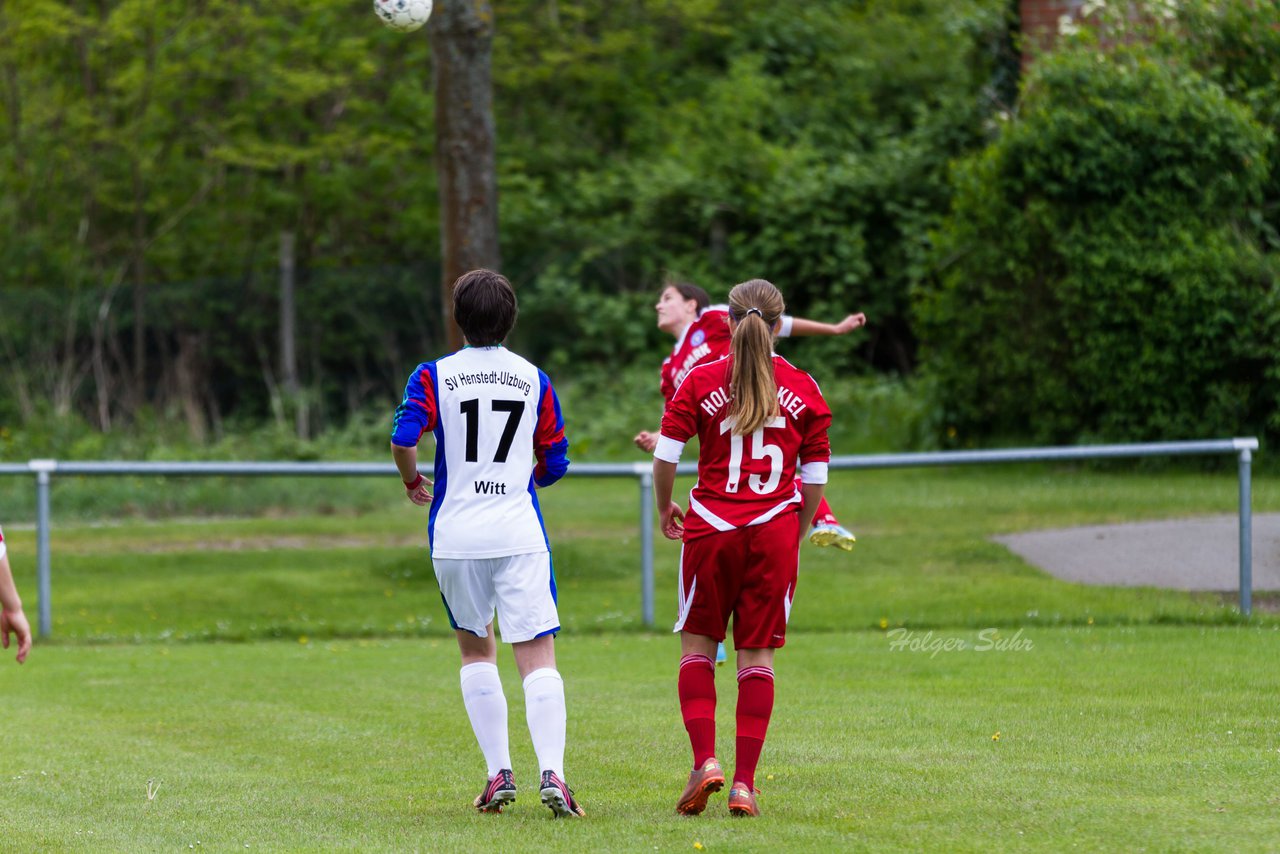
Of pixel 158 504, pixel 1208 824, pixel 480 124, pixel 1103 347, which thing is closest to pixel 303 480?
pixel 158 504

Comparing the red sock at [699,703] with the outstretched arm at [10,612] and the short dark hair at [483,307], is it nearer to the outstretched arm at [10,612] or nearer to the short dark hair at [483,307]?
the short dark hair at [483,307]

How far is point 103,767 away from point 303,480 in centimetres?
1138

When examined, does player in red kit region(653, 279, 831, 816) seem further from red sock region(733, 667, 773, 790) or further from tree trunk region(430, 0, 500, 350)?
tree trunk region(430, 0, 500, 350)

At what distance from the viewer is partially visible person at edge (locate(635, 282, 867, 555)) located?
8172 millimetres

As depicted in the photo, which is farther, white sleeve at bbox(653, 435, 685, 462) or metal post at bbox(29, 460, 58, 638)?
metal post at bbox(29, 460, 58, 638)

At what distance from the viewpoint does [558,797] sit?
17.9 ft

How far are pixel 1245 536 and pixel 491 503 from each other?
7003mm

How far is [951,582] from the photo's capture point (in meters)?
12.0

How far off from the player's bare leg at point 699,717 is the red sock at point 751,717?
9cm

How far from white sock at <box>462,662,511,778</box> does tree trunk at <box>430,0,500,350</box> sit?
8.15 meters

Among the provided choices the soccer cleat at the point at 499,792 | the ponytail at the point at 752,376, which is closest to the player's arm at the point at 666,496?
the ponytail at the point at 752,376

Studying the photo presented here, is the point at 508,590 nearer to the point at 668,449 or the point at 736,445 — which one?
the point at 668,449

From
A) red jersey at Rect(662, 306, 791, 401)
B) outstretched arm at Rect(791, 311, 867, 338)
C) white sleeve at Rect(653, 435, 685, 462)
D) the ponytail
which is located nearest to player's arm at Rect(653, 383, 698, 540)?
white sleeve at Rect(653, 435, 685, 462)

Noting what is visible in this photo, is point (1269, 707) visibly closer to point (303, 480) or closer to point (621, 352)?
point (303, 480)
